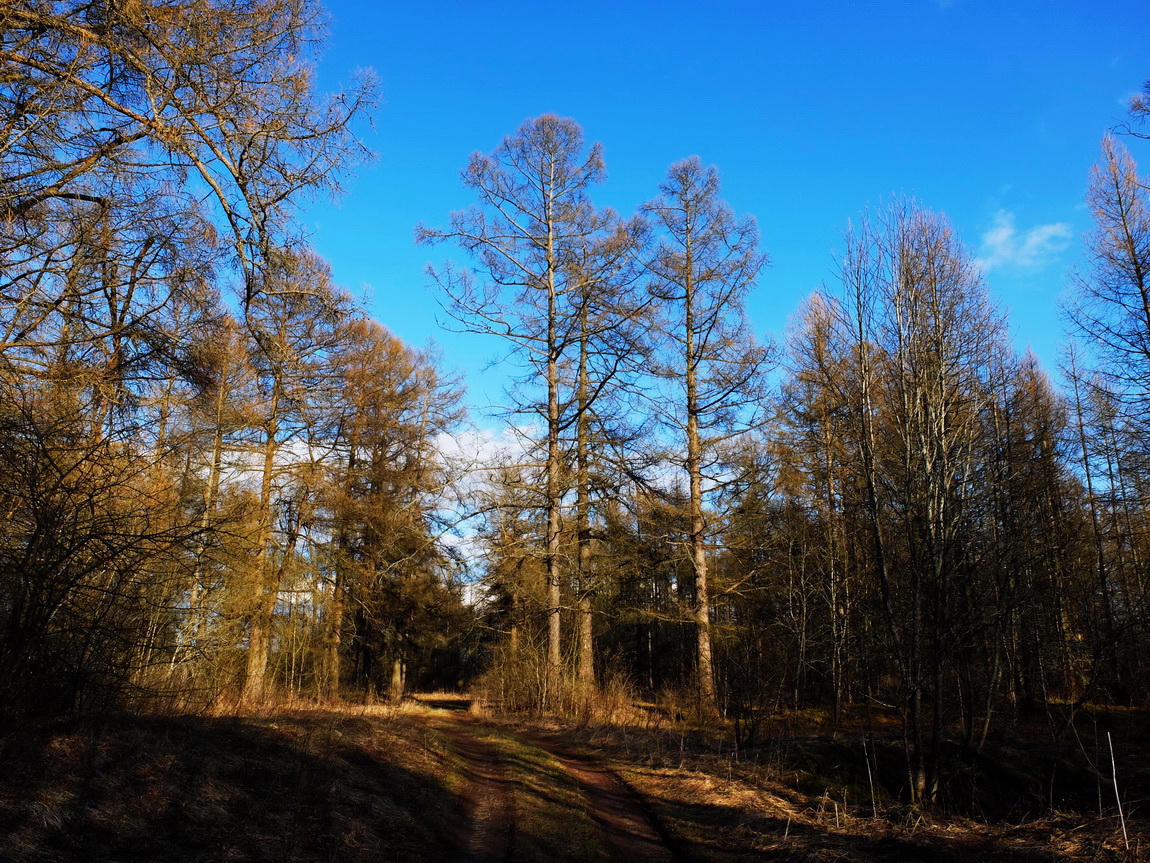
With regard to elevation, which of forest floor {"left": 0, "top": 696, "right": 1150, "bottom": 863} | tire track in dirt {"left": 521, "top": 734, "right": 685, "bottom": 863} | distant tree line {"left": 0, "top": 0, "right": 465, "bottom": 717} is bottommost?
tire track in dirt {"left": 521, "top": 734, "right": 685, "bottom": 863}

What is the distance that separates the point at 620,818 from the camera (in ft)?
23.7

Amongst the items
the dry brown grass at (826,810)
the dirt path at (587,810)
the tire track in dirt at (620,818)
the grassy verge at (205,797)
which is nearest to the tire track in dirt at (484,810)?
the dirt path at (587,810)

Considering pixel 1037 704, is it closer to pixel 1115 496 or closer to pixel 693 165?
pixel 1115 496

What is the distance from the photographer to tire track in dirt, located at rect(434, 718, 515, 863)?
5.97 metres

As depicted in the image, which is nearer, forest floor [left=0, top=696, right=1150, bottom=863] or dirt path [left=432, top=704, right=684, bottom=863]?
forest floor [left=0, top=696, right=1150, bottom=863]

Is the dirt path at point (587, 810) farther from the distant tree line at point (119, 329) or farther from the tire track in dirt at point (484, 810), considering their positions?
the distant tree line at point (119, 329)

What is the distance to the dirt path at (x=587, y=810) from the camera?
6.10 m

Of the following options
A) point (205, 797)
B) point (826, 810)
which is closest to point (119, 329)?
point (205, 797)

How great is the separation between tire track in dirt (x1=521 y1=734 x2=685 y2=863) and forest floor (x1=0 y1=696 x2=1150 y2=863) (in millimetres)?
31

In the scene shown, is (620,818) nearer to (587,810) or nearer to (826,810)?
(587,810)

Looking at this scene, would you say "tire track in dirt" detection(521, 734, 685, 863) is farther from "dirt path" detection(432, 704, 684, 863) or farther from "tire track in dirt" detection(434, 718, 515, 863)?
"tire track in dirt" detection(434, 718, 515, 863)

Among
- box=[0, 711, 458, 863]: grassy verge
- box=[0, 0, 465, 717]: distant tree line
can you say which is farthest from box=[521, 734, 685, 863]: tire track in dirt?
box=[0, 0, 465, 717]: distant tree line

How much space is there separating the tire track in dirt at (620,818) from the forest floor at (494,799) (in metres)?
0.03

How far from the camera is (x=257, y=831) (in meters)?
5.21
